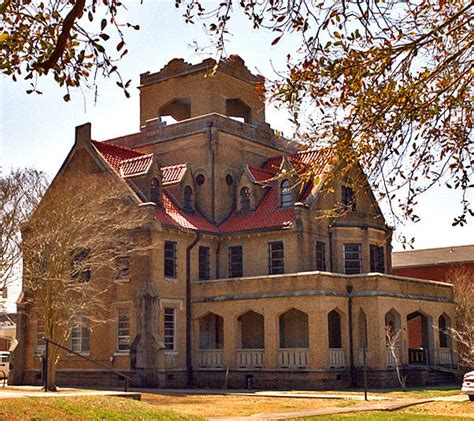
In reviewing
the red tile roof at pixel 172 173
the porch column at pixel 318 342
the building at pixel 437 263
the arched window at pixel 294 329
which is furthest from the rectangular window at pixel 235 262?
the building at pixel 437 263

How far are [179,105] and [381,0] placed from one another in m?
41.9

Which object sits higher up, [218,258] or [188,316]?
[218,258]

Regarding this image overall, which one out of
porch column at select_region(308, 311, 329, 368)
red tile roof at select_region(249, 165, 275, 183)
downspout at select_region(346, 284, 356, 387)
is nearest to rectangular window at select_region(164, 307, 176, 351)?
porch column at select_region(308, 311, 329, 368)

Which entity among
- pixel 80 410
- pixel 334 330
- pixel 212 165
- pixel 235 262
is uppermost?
pixel 212 165

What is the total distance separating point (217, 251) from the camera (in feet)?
144

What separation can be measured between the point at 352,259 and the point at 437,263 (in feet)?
60.7

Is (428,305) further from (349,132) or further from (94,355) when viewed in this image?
(349,132)

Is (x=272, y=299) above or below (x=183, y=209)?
below

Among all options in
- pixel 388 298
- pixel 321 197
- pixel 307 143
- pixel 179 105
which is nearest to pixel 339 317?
pixel 388 298

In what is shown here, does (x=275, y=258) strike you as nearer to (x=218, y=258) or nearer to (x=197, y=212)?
(x=218, y=258)

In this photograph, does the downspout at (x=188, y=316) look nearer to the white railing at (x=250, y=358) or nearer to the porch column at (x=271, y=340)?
the white railing at (x=250, y=358)

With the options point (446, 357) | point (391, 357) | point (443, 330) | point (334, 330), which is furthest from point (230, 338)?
point (443, 330)

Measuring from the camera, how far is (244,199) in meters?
45.2

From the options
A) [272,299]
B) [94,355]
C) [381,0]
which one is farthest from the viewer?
[94,355]
